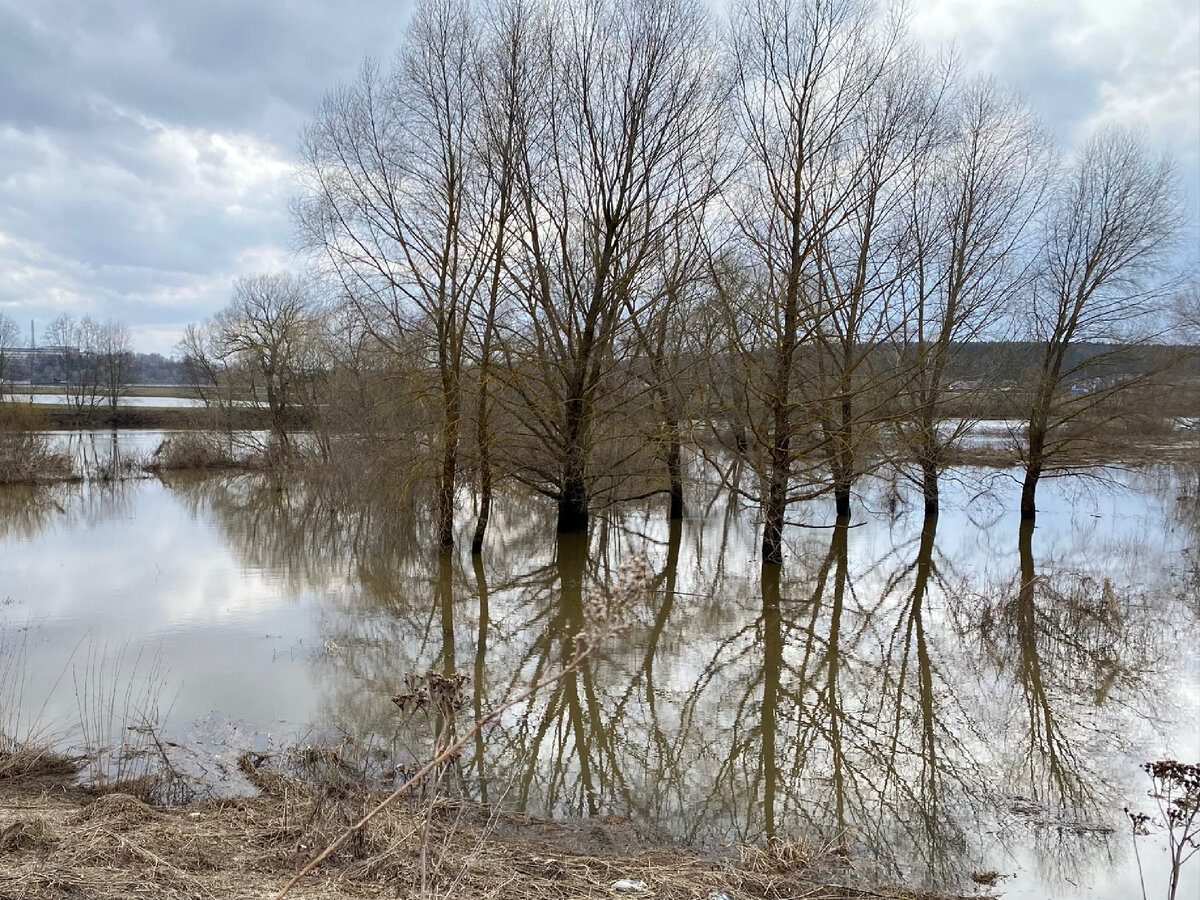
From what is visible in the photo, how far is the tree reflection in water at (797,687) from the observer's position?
5.89 metres

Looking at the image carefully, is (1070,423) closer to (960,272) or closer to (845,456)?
(960,272)

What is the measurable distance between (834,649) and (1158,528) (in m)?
15.5

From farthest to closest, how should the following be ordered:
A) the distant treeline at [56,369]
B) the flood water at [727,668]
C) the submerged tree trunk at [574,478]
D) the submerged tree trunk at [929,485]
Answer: the distant treeline at [56,369] < the submerged tree trunk at [929,485] < the submerged tree trunk at [574,478] < the flood water at [727,668]

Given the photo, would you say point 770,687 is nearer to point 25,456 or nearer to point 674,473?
point 674,473

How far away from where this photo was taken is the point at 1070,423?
73.3 feet

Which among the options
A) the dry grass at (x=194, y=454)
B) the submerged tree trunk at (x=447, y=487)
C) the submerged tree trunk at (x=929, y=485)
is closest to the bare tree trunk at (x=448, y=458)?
the submerged tree trunk at (x=447, y=487)

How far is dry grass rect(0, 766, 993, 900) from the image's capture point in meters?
4.00

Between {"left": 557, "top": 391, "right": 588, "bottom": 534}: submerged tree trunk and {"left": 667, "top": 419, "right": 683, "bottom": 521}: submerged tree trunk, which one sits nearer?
{"left": 557, "top": 391, "right": 588, "bottom": 534}: submerged tree trunk

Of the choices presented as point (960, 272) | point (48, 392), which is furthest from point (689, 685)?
point (48, 392)

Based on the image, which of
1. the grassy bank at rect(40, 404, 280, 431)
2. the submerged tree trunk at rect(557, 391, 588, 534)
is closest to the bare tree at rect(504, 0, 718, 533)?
the submerged tree trunk at rect(557, 391, 588, 534)

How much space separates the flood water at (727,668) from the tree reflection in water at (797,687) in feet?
0.12

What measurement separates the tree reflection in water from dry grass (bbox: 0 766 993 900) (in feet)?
2.10

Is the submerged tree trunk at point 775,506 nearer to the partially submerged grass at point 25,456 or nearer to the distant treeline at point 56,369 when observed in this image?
the partially submerged grass at point 25,456

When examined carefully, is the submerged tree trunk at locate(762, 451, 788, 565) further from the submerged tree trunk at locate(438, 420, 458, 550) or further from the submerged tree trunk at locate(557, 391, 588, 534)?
the submerged tree trunk at locate(438, 420, 458, 550)
